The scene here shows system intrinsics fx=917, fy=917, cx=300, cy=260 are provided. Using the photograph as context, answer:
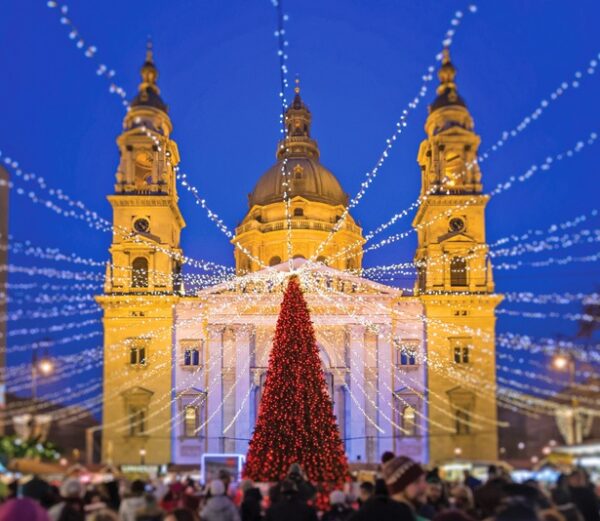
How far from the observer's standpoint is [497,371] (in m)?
48.3

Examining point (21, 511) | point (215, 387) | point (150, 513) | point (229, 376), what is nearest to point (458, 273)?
point (229, 376)

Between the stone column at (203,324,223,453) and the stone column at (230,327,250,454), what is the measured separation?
0.84 meters

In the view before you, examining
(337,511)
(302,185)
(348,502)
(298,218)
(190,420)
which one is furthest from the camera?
(302,185)

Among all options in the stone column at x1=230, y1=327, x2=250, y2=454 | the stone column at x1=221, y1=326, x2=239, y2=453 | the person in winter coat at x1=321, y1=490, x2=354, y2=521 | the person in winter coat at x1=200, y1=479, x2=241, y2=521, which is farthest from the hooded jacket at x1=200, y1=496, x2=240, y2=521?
the stone column at x1=221, y1=326, x2=239, y2=453

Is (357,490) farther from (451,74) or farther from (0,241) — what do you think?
(451,74)

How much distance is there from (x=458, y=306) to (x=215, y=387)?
13.4m

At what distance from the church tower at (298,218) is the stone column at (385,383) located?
33.1ft

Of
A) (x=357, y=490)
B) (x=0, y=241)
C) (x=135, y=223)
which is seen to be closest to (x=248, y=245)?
(x=135, y=223)

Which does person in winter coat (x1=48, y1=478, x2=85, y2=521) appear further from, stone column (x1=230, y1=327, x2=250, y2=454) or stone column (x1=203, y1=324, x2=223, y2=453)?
stone column (x1=203, y1=324, x2=223, y2=453)

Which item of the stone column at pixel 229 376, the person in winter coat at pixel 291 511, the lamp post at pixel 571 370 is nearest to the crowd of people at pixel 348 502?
the person in winter coat at pixel 291 511

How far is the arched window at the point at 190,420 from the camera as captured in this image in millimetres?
48156

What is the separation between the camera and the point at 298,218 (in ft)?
195

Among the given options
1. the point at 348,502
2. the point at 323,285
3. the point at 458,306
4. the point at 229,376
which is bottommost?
the point at 348,502

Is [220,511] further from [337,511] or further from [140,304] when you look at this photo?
[140,304]
